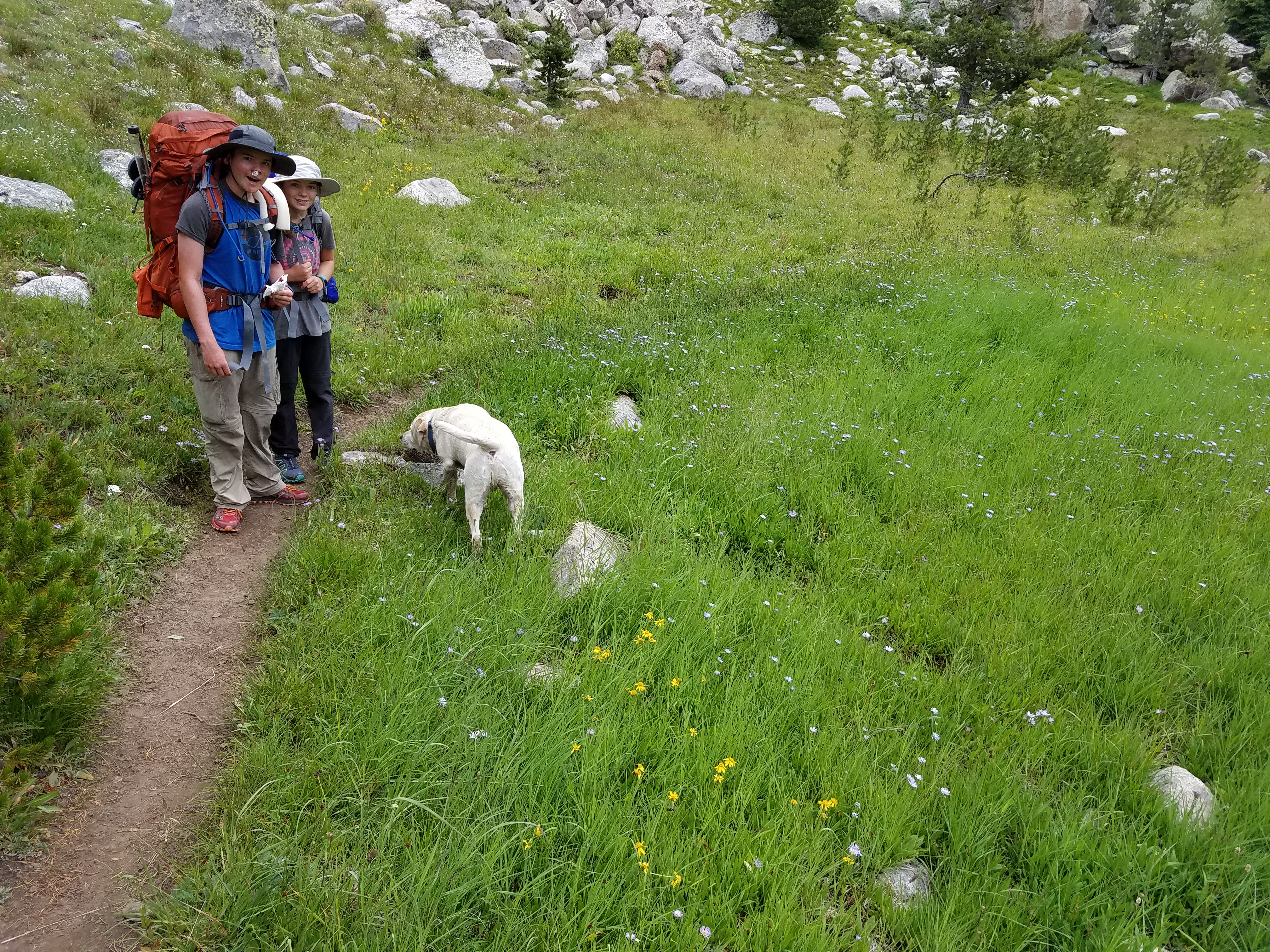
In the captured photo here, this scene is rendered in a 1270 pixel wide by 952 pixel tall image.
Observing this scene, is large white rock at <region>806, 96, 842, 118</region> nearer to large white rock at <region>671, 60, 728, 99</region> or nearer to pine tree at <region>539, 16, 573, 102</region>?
large white rock at <region>671, 60, 728, 99</region>

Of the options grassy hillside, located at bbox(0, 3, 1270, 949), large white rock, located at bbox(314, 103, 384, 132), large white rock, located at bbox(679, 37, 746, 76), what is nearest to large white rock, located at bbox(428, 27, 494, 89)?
large white rock, located at bbox(314, 103, 384, 132)

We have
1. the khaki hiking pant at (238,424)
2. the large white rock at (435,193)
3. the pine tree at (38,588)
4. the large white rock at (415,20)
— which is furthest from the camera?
the large white rock at (415,20)

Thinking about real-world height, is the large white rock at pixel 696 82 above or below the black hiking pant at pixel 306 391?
above

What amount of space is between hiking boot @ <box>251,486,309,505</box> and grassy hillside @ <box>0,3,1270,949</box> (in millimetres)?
309

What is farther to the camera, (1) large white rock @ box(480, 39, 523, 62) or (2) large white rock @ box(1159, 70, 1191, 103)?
(2) large white rock @ box(1159, 70, 1191, 103)

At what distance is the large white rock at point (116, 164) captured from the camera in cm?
977

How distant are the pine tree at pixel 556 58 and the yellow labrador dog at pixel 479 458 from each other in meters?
23.3

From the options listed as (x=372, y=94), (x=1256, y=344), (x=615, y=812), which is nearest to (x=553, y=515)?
(x=615, y=812)

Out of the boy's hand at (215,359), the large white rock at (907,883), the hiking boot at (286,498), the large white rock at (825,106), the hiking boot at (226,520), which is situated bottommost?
the hiking boot at (286,498)

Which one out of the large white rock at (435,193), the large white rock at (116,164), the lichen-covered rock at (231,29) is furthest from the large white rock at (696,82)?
the large white rock at (116,164)

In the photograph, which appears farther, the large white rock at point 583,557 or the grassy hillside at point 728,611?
the large white rock at point 583,557

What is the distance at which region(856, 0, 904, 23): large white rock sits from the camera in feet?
156

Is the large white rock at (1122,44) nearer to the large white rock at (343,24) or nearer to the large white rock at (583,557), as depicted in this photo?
the large white rock at (343,24)

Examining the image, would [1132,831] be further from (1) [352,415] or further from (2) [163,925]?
(1) [352,415]
